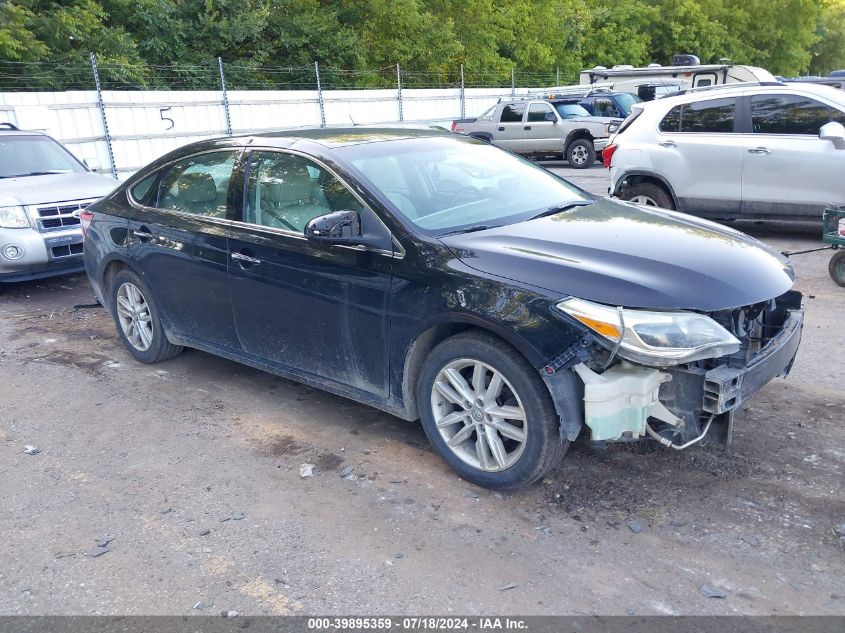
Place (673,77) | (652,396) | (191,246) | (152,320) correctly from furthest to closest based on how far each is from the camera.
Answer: (673,77) < (152,320) < (191,246) < (652,396)

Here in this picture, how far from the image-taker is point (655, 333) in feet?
10.7

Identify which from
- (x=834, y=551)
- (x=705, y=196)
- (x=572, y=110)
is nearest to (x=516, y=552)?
(x=834, y=551)

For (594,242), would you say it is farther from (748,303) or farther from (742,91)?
(742,91)

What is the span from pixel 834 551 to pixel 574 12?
131 feet

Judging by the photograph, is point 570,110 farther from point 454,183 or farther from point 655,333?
point 655,333

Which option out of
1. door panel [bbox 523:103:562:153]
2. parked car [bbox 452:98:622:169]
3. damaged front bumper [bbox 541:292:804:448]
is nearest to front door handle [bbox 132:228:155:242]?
damaged front bumper [bbox 541:292:804:448]

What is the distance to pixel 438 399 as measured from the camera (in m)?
3.86

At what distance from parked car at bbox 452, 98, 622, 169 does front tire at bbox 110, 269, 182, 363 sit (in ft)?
44.6

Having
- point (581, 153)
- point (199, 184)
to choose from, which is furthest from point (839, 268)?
point (581, 153)

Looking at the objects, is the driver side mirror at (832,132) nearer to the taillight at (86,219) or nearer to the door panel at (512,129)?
the taillight at (86,219)

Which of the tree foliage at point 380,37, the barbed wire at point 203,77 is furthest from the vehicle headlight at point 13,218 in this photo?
the tree foliage at point 380,37

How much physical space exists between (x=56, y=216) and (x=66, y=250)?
0.36 metres

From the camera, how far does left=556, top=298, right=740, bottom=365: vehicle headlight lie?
10.7ft

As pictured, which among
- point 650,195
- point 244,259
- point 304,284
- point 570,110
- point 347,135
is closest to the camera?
point 304,284
